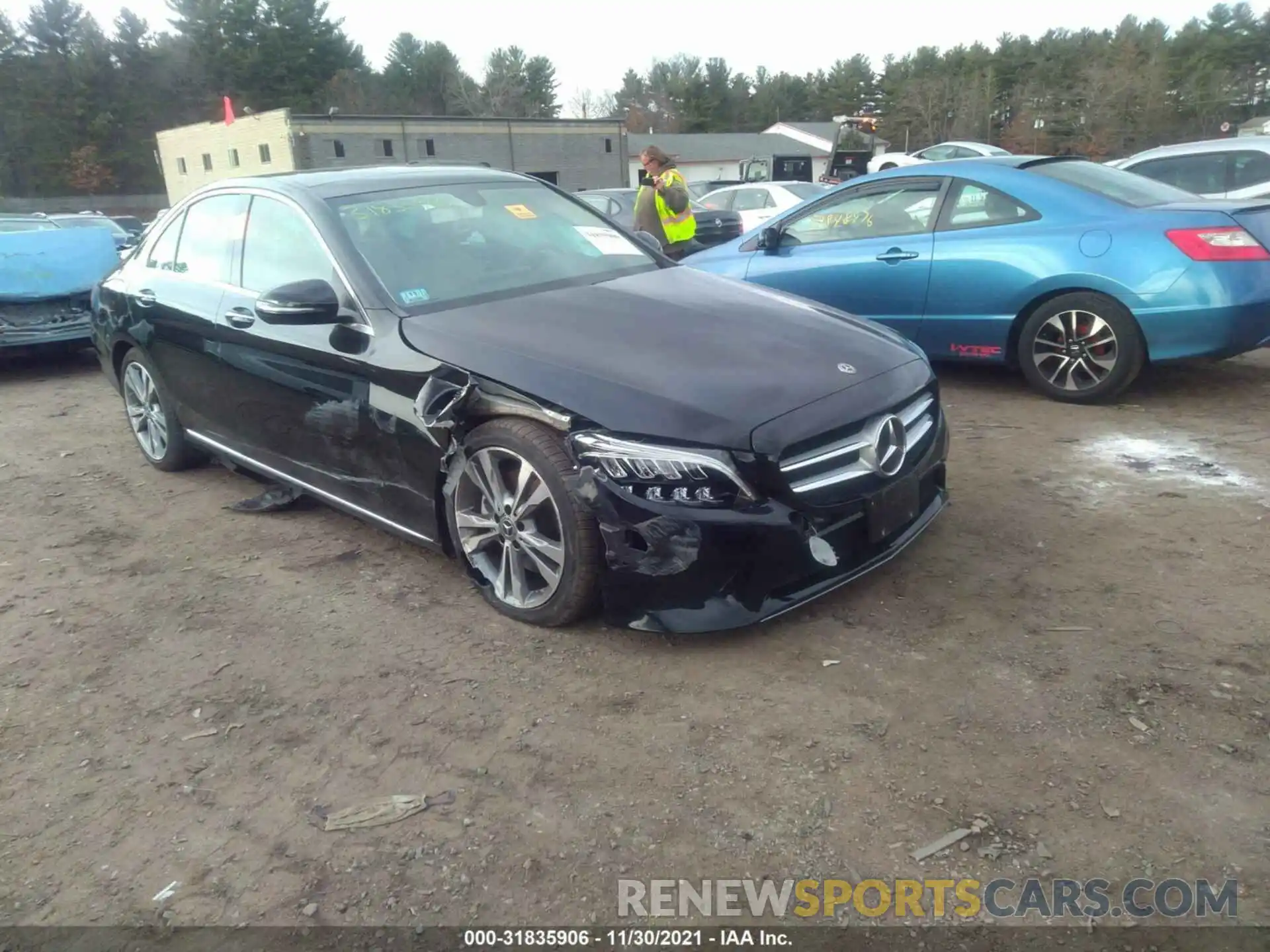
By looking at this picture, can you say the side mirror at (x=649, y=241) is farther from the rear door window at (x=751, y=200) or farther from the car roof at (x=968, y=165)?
the rear door window at (x=751, y=200)

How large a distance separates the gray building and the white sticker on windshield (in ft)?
140

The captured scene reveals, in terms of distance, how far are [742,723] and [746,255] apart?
4.77 m

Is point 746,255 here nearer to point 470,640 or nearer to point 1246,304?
point 1246,304

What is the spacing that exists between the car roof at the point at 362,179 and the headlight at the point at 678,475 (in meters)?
2.05

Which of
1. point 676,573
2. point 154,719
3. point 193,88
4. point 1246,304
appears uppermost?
point 193,88

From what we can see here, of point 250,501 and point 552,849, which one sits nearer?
point 552,849

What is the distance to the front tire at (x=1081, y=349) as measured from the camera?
17.6 feet

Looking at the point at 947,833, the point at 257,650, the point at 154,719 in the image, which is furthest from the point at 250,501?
the point at 947,833

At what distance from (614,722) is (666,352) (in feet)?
4.21

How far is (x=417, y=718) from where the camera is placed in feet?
9.73

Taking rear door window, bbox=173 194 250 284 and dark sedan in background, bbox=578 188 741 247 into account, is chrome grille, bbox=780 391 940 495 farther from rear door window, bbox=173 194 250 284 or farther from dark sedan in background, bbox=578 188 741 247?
dark sedan in background, bbox=578 188 741 247

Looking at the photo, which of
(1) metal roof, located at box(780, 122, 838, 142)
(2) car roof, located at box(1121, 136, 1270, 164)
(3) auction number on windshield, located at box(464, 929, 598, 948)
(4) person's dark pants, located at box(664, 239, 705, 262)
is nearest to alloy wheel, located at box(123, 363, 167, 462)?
(3) auction number on windshield, located at box(464, 929, 598, 948)

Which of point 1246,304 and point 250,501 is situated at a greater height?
point 1246,304

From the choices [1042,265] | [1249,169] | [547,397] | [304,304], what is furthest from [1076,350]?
[1249,169]
